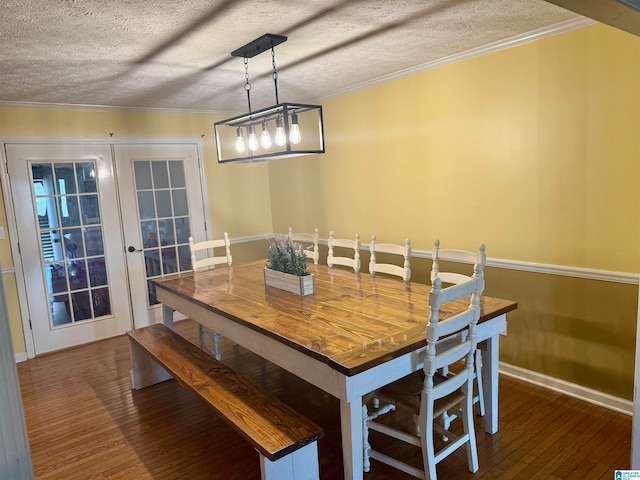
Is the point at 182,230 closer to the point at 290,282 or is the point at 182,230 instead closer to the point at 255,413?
the point at 290,282

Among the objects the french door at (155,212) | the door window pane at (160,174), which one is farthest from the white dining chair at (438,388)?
the door window pane at (160,174)

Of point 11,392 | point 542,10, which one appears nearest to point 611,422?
point 542,10

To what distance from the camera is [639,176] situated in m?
2.55

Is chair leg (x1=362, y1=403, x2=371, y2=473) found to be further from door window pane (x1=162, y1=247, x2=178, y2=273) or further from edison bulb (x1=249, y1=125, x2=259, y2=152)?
door window pane (x1=162, y1=247, x2=178, y2=273)

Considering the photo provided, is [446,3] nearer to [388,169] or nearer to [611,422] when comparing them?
[388,169]

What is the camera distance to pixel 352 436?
196cm

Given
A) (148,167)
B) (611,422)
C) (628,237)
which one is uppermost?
(148,167)

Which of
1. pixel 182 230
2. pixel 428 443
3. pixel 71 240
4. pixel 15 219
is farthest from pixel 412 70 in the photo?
pixel 15 219

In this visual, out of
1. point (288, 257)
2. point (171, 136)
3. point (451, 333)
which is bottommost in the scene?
point (451, 333)

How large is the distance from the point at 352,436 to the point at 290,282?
1.19 meters

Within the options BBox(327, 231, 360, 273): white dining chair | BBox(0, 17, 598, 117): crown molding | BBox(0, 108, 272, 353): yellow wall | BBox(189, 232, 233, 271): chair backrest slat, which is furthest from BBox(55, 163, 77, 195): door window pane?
BBox(327, 231, 360, 273): white dining chair

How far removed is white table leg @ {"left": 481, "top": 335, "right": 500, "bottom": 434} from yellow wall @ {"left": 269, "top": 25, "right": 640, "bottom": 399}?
0.76 meters

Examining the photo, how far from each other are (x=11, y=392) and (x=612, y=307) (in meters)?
3.08

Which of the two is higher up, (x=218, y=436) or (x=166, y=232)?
(x=166, y=232)
